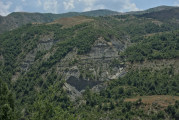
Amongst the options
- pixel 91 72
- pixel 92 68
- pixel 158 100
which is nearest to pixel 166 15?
pixel 92 68

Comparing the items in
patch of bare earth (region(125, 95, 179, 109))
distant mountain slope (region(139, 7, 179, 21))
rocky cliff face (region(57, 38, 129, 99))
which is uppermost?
distant mountain slope (region(139, 7, 179, 21))

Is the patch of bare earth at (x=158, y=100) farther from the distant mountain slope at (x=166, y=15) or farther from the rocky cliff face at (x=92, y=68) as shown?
the distant mountain slope at (x=166, y=15)

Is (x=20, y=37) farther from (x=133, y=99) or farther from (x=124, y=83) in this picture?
(x=133, y=99)

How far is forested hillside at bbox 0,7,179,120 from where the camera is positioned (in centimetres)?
4891

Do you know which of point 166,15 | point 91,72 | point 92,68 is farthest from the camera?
point 166,15

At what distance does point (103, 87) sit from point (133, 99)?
35.8ft

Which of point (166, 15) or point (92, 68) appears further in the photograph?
point (166, 15)

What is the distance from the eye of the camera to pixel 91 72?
208ft

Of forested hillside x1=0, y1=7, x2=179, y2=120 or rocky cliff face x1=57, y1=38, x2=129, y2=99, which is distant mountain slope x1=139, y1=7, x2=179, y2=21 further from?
rocky cliff face x1=57, y1=38, x2=129, y2=99

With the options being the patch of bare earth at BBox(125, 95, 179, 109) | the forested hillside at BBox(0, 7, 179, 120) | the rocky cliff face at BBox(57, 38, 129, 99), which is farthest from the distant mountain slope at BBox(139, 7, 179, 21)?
the patch of bare earth at BBox(125, 95, 179, 109)

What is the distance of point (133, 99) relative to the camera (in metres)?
51.9

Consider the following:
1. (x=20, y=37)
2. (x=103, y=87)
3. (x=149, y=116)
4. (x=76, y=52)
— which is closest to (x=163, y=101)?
(x=149, y=116)

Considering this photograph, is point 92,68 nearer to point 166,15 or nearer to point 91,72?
point 91,72

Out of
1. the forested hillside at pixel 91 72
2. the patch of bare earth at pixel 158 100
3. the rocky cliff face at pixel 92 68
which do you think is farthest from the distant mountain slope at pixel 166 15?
the patch of bare earth at pixel 158 100
